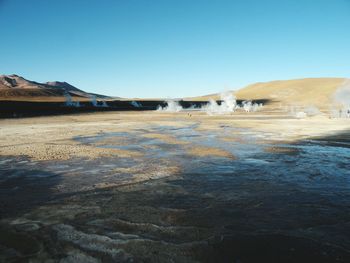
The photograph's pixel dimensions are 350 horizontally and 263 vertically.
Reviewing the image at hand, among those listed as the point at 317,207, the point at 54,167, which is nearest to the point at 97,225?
the point at 317,207

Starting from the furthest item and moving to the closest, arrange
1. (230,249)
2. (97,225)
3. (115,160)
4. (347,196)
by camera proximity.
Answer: (115,160), (347,196), (97,225), (230,249)

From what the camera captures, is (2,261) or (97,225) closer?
(2,261)

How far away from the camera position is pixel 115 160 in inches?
495

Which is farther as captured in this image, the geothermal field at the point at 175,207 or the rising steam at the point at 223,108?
the rising steam at the point at 223,108

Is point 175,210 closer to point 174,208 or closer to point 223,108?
point 174,208

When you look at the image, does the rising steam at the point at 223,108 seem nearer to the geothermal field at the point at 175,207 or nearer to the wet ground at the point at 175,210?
the geothermal field at the point at 175,207

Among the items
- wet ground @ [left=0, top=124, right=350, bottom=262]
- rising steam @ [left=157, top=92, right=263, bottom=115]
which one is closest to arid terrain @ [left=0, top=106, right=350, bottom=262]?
wet ground @ [left=0, top=124, right=350, bottom=262]

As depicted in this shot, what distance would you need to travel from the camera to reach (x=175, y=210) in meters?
7.11

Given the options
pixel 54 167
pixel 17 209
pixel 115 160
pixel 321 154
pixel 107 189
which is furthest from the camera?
pixel 321 154

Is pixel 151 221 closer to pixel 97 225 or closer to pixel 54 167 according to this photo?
pixel 97 225

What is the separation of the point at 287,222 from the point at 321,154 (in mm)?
8280

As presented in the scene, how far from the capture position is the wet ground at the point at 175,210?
210 inches

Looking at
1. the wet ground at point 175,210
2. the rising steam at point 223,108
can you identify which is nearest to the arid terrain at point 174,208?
the wet ground at point 175,210

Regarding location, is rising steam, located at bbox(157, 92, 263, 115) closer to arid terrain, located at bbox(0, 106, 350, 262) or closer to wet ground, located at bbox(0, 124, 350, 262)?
arid terrain, located at bbox(0, 106, 350, 262)
